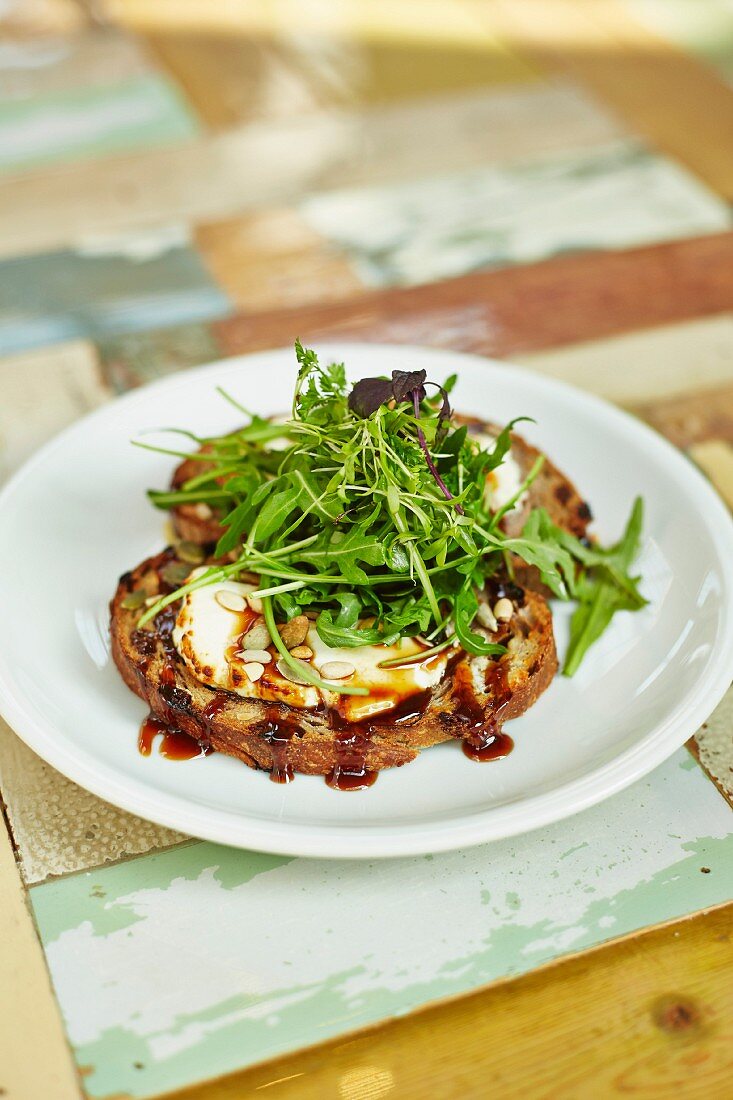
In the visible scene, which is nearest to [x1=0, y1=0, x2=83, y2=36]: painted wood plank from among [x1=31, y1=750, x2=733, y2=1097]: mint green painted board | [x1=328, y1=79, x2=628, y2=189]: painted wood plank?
[x1=328, y1=79, x2=628, y2=189]: painted wood plank

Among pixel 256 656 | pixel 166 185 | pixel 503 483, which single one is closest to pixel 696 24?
pixel 166 185

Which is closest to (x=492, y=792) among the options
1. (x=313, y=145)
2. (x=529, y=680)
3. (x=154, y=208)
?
(x=529, y=680)

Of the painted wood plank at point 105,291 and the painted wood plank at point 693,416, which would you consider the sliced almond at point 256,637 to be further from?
the painted wood plank at point 105,291

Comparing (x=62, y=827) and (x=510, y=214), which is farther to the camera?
(x=510, y=214)

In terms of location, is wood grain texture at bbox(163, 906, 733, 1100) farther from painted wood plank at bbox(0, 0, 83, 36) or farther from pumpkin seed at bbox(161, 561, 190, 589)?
painted wood plank at bbox(0, 0, 83, 36)

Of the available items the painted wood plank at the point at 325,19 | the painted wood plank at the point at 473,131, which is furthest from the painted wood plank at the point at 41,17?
the painted wood plank at the point at 473,131

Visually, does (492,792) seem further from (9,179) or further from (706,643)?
(9,179)

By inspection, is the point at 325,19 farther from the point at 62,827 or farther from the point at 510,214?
the point at 62,827
